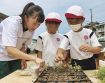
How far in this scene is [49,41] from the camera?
550 cm

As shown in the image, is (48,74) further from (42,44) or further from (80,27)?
(42,44)

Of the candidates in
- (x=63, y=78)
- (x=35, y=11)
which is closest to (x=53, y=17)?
(x=35, y=11)

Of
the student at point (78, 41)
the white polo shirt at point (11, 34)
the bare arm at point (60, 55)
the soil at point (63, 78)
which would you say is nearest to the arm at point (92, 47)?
the student at point (78, 41)

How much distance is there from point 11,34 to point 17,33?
0.44 feet

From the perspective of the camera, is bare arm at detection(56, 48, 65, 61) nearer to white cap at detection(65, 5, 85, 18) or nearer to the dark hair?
white cap at detection(65, 5, 85, 18)

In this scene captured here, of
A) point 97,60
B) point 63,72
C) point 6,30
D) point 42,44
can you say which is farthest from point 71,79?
point 42,44

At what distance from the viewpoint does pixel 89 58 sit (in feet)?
16.0

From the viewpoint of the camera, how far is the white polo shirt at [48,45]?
5.45 metres

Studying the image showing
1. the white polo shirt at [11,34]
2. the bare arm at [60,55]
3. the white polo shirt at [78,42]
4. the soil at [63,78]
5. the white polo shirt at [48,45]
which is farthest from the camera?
the white polo shirt at [48,45]

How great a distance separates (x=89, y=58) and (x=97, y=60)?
25 cm

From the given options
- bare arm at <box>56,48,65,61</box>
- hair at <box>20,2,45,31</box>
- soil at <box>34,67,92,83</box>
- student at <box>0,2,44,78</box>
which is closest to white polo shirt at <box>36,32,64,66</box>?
bare arm at <box>56,48,65,61</box>

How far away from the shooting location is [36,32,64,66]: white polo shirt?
5.45 metres

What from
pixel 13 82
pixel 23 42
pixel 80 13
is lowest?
pixel 13 82

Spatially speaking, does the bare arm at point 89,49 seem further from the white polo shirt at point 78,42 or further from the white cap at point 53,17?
the white cap at point 53,17
